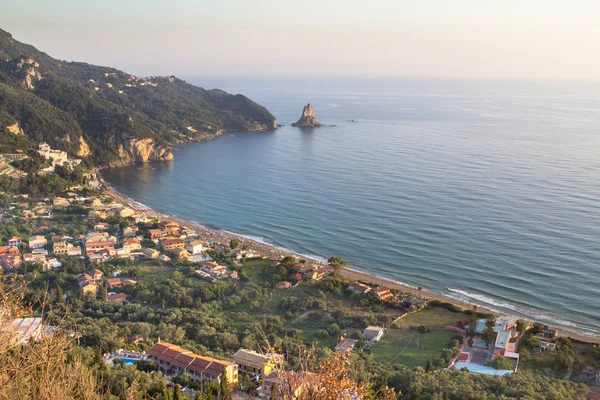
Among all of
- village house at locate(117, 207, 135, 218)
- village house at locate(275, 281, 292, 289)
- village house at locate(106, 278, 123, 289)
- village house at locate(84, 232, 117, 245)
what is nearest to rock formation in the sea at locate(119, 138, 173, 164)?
village house at locate(117, 207, 135, 218)

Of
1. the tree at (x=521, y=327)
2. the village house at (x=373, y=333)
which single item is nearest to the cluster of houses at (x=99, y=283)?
the village house at (x=373, y=333)

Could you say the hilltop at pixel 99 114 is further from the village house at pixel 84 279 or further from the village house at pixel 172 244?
the village house at pixel 84 279

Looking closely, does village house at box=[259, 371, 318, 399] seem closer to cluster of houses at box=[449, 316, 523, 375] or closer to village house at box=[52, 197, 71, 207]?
cluster of houses at box=[449, 316, 523, 375]

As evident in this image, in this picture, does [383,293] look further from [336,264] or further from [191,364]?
[191,364]

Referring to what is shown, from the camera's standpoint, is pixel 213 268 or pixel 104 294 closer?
pixel 104 294

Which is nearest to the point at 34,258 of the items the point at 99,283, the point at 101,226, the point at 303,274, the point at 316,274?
the point at 99,283

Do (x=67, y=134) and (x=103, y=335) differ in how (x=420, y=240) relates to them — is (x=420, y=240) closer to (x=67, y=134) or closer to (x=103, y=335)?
(x=103, y=335)

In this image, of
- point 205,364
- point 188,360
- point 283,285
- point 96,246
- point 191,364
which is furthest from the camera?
point 96,246
